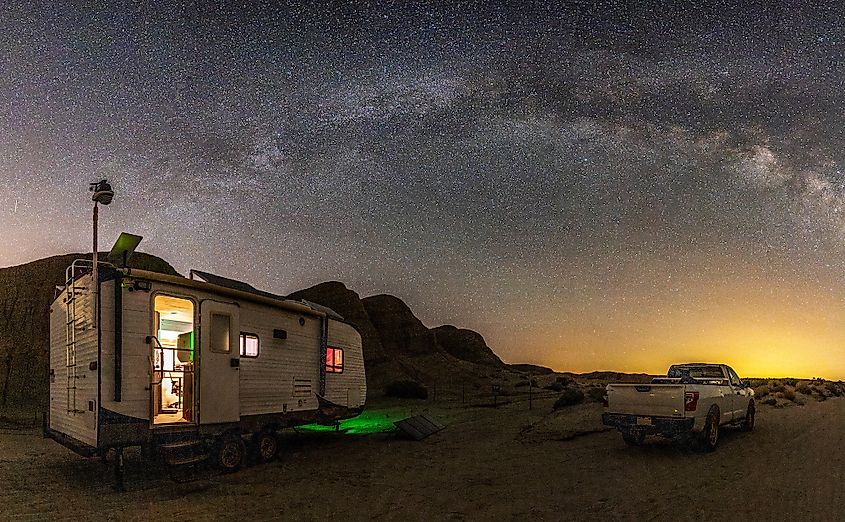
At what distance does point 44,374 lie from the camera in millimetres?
38406

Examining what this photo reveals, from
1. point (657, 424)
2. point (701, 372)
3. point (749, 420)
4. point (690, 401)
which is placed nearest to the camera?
point (690, 401)

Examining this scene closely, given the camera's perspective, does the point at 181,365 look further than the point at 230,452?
Yes

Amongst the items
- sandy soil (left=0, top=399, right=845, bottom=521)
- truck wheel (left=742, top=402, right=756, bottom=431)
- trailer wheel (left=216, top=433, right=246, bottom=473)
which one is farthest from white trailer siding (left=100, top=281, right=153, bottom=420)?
truck wheel (left=742, top=402, right=756, bottom=431)

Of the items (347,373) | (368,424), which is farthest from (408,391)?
(347,373)

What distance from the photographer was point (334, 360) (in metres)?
17.1

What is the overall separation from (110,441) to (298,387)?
203 inches

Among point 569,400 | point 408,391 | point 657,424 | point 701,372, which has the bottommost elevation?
point 408,391

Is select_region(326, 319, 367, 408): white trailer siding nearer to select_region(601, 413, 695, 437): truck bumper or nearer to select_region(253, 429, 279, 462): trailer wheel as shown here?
select_region(253, 429, 279, 462): trailer wheel

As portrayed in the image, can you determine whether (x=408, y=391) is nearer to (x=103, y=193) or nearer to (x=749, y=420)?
(x=749, y=420)

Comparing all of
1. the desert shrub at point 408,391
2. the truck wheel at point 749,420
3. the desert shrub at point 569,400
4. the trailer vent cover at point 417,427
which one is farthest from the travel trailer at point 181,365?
the desert shrub at point 408,391

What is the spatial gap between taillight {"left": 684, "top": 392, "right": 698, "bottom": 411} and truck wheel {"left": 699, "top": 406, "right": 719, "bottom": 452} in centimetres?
76

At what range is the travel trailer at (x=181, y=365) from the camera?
1106 cm

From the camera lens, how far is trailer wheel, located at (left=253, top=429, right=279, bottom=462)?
45.7 feet

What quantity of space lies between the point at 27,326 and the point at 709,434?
145 ft
